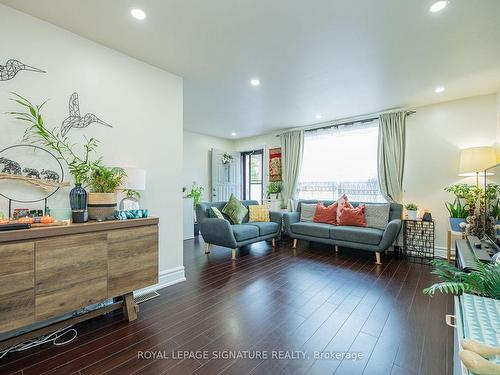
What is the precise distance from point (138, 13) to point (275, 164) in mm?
4443

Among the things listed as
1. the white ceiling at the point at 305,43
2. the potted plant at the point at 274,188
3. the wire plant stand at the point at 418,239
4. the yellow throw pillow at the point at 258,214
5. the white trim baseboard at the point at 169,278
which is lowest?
the white trim baseboard at the point at 169,278

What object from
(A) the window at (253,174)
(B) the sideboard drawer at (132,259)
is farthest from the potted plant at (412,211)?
(B) the sideboard drawer at (132,259)

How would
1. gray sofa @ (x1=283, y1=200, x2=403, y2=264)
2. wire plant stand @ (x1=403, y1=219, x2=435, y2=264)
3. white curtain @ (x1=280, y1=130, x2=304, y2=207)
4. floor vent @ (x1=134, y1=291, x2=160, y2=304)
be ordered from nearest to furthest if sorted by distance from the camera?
floor vent @ (x1=134, y1=291, x2=160, y2=304)
gray sofa @ (x1=283, y1=200, x2=403, y2=264)
wire plant stand @ (x1=403, y1=219, x2=435, y2=264)
white curtain @ (x1=280, y1=130, x2=304, y2=207)

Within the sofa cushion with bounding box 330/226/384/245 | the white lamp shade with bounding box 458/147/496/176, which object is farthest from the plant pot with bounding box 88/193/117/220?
the white lamp shade with bounding box 458/147/496/176

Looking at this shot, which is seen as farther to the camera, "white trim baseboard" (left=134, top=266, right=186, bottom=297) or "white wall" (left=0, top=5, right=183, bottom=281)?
"white trim baseboard" (left=134, top=266, right=186, bottom=297)

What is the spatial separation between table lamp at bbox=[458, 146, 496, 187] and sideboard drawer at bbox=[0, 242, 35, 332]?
493 cm

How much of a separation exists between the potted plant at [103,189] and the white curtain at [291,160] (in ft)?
13.0

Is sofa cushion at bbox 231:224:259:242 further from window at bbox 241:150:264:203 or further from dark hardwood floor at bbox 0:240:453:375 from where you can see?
window at bbox 241:150:264:203

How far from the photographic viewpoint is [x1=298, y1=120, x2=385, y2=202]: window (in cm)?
455

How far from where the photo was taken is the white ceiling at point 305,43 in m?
1.86

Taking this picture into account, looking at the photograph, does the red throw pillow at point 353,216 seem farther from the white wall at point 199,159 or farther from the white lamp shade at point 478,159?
the white wall at point 199,159

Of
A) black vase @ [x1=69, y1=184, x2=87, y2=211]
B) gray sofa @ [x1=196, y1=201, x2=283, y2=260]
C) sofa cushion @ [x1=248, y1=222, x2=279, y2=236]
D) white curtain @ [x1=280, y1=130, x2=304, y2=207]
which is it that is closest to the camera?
black vase @ [x1=69, y1=184, x2=87, y2=211]

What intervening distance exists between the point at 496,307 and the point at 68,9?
11.3 feet

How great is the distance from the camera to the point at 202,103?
157 inches
